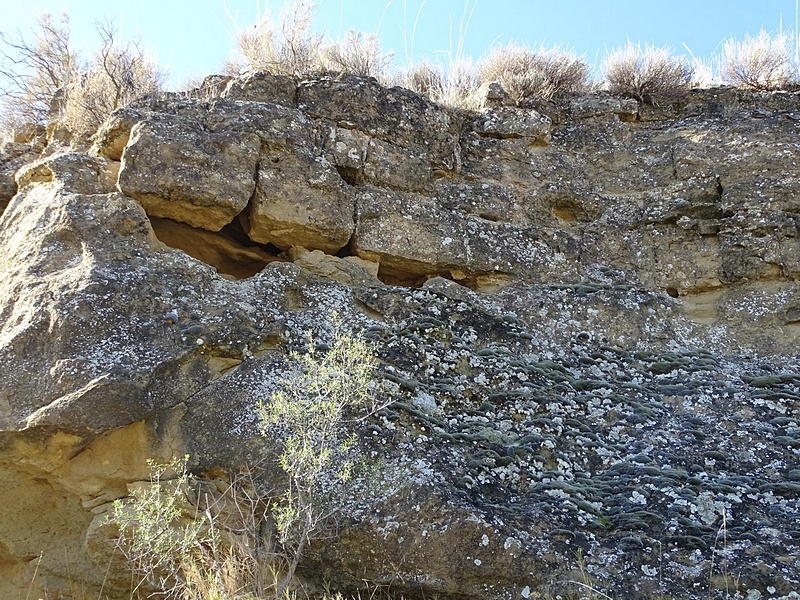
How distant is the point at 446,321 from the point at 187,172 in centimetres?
253

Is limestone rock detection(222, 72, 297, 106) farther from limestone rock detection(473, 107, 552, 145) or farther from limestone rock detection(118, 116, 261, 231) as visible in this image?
limestone rock detection(473, 107, 552, 145)

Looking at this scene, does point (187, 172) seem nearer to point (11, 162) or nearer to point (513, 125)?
point (11, 162)

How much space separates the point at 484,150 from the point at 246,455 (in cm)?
450

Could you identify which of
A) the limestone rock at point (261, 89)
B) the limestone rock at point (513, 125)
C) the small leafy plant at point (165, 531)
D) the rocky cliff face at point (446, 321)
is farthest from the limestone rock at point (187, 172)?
the limestone rock at point (513, 125)

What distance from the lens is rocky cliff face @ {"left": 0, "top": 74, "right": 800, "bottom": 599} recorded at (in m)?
4.76

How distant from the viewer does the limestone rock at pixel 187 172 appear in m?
6.38

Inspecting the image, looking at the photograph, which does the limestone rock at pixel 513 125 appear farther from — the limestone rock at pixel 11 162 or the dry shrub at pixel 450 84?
the limestone rock at pixel 11 162

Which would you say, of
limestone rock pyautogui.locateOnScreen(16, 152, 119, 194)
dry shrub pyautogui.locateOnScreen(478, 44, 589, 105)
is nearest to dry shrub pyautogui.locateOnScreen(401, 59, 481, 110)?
dry shrub pyautogui.locateOnScreen(478, 44, 589, 105)

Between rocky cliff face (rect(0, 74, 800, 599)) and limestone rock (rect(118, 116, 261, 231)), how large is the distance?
0.02 metres

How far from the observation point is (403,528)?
15.3 feet

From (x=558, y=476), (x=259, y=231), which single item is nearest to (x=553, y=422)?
(x=558, y=476)

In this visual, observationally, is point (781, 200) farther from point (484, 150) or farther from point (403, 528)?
point (403, 528)

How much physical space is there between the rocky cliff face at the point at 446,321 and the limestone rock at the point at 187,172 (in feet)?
0.08

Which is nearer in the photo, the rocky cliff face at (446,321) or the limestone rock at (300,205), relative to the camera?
the rocky cliff face at (446,321)
